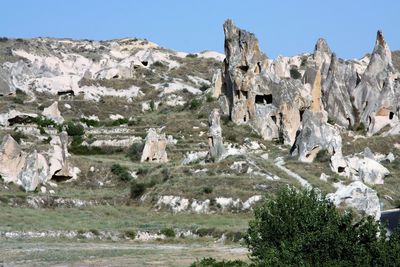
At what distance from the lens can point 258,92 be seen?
84.9m

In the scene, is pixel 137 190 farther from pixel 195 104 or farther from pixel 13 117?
pixel 195 104

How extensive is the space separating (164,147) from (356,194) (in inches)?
1252

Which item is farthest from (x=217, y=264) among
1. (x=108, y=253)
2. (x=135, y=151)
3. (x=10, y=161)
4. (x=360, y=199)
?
(x=135, y=151)

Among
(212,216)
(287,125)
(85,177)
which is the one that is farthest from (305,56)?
(212,216)

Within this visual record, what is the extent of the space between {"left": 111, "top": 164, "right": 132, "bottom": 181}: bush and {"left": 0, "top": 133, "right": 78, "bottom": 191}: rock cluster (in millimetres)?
3142

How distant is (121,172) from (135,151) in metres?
11.2

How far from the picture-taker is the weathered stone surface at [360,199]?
4331 cm

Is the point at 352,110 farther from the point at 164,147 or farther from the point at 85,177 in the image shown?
the point at 85,177

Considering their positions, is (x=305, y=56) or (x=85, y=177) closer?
(x=85, y=177)

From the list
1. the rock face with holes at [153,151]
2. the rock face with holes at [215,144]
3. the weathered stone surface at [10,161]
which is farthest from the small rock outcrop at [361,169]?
the weathered stone surface at [10,161]

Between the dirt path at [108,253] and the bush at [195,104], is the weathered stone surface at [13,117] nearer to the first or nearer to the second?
the bush at [195,104]

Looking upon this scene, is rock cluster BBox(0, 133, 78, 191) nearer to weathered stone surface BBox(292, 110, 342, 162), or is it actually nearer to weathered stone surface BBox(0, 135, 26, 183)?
weathered stone surface BBox(0, 135, 26, 183)

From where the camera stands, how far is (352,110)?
9188 cm

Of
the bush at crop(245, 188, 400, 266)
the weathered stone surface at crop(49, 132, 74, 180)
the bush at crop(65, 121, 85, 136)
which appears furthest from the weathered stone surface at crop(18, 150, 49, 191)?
the bush at crop(245, 188, 400, 266)
